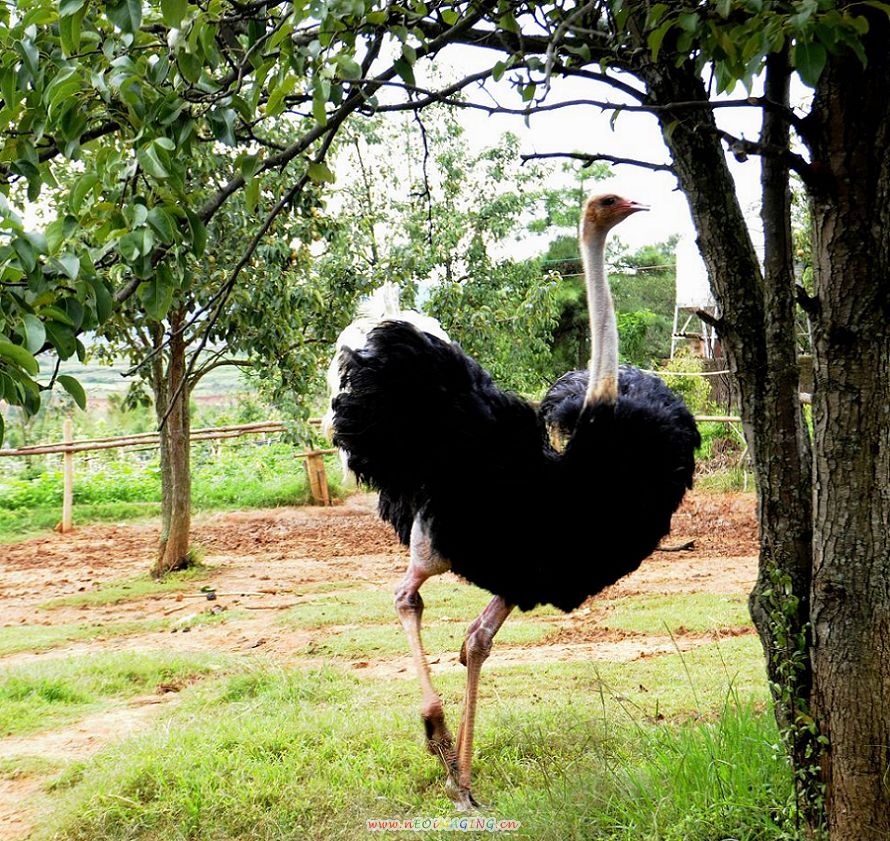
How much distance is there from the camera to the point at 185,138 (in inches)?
79.4

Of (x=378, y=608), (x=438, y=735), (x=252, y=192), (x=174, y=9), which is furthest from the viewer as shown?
(x=378, y=608)

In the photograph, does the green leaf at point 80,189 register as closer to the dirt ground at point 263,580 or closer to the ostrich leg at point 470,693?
the ostrich leg at point 470,693

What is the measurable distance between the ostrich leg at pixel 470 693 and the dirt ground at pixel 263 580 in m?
1.55

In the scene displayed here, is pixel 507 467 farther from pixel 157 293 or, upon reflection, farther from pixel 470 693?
pixel 157 293

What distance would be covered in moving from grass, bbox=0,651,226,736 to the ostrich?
7.05 ft

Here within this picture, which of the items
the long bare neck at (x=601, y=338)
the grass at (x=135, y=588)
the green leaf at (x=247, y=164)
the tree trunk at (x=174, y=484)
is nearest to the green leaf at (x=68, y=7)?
Answer: the green leaf at (x=247, y=164)

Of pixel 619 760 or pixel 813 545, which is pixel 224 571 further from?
pixel 813 545

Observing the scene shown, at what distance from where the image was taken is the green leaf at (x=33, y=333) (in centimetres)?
169

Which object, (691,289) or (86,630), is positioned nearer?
(86,630)

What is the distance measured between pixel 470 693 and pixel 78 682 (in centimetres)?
280

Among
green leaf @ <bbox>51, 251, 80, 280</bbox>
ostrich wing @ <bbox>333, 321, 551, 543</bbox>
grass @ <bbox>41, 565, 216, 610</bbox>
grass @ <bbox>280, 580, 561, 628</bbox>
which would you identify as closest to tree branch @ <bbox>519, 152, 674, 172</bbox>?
green leaf @ <bbox>51, 251, 80, 280</bbox>

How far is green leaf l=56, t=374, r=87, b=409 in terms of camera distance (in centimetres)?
184

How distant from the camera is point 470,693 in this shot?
3.94 metres

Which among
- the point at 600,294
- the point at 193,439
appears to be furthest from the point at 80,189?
the point at 193,439
